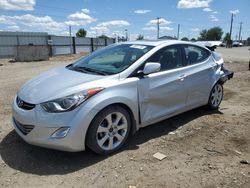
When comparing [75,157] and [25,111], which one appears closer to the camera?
[25,111]

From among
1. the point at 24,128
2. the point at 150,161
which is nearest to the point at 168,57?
the point at 150,161

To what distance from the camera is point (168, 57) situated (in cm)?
451

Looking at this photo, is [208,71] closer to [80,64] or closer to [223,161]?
[223,161]

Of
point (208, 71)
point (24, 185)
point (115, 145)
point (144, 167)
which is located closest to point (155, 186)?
point (144, 167)

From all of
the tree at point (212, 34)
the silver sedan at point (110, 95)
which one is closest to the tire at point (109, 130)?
the silver sedan at point (110, 95)

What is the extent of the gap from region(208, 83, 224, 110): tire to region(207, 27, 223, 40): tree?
9214 centimetres

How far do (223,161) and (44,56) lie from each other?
1876cm

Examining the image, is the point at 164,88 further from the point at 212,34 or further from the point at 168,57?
the point at 212,34

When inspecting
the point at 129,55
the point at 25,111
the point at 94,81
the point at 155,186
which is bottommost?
the point at 155,186

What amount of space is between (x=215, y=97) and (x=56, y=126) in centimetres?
360

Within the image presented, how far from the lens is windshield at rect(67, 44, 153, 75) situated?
402cm

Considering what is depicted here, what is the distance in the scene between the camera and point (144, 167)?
11.2ft

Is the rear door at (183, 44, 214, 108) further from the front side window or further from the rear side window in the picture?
the front side window

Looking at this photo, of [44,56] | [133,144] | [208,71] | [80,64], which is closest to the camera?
[133,144]
